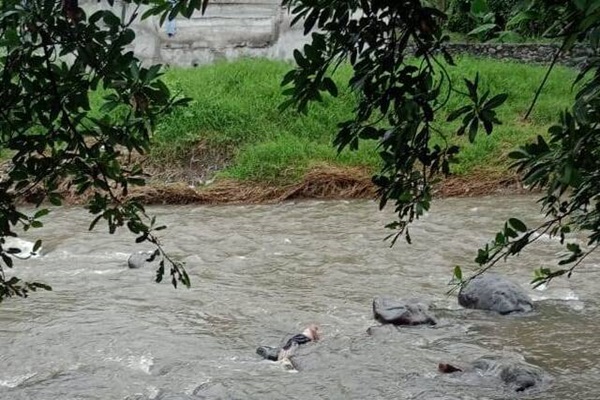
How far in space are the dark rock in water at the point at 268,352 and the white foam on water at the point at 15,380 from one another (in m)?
1.33

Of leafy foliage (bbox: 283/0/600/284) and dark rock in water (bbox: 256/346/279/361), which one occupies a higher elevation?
leafy foliage (bbox: 283/0/600/284)

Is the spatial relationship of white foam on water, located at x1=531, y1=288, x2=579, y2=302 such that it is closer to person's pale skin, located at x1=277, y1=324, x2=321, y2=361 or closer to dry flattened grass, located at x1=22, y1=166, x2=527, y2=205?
person's pale skin, located at x1=277, y1=324, x2=321, y2=361

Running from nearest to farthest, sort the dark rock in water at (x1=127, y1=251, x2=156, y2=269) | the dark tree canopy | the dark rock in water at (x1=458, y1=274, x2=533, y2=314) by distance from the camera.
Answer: the dark tree canopy
the dark rock in water at (x1=458, y1=274, x2=533, y2=314)
the dark rock in water at (x1=127, y1=251, x2=156, y2=269)

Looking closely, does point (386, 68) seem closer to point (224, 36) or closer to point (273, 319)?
point (273, 319)

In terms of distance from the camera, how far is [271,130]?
11633 mm

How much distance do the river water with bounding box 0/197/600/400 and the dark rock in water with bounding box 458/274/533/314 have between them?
0.28 feet

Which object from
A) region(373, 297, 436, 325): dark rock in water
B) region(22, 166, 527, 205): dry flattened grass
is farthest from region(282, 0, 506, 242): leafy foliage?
region(22, 166, 527, 205): dry flattened grass

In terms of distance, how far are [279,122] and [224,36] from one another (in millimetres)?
3023

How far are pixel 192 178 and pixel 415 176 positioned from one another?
8.71 meters

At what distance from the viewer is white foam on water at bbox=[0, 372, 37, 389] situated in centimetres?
461

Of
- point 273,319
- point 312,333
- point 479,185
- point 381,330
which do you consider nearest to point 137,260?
point 273,319

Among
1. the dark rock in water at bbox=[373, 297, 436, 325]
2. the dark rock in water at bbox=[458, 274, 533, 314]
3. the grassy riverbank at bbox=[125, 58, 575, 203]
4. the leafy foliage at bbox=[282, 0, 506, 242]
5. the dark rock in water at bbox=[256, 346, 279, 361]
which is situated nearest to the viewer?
the leafy foliage at bbox=[282, 0, 506, 242]

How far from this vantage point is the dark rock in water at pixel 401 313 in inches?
214

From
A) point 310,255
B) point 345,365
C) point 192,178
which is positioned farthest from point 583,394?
point 192,178
